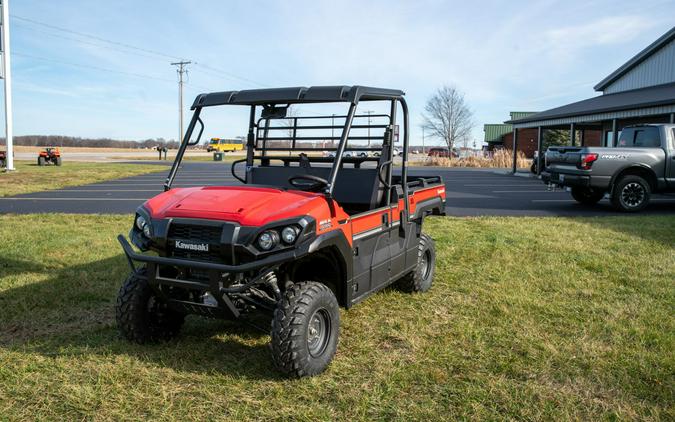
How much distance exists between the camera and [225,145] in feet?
224

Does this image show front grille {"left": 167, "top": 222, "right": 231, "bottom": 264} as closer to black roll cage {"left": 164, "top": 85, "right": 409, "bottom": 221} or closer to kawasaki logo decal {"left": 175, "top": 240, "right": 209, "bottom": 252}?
kawasaki logo decal {"left": 175, "top": 240, "right": 209, "bottom": 252}

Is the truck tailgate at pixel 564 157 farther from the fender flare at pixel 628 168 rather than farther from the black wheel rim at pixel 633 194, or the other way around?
the black wheel rim at pixel 633 194

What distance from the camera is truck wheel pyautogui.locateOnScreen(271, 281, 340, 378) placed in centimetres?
349

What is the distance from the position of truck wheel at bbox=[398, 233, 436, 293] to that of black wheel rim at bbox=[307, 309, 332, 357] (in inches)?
70.1

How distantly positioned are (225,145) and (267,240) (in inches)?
2629

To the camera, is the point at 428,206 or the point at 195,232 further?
the point at 428,206

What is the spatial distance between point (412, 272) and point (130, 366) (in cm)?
277

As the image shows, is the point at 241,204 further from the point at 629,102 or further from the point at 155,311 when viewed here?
the point at 629,102

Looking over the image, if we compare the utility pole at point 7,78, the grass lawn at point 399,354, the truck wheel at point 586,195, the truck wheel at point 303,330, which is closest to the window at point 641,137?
the truck wheel at point 586,195

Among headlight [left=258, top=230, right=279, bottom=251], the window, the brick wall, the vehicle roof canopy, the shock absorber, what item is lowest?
the shock absorber

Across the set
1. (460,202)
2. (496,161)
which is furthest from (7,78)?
(496,161)

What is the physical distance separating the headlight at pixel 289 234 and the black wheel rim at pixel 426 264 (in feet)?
8.30

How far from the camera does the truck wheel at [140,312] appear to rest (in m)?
4.08

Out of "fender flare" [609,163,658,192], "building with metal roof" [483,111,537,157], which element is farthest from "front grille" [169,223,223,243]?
"building with metal roof" [483,111,537,157]
